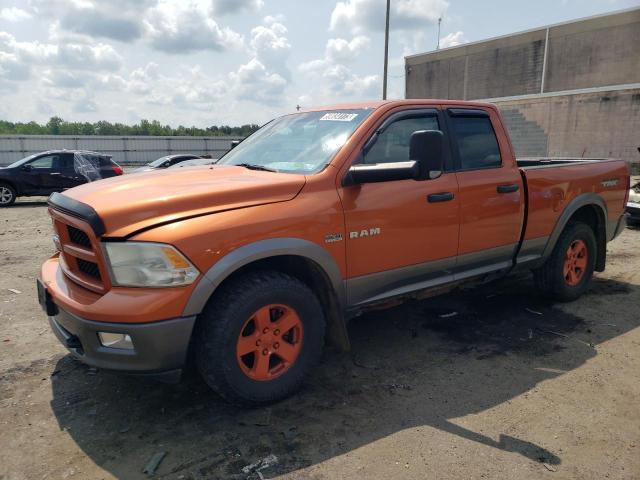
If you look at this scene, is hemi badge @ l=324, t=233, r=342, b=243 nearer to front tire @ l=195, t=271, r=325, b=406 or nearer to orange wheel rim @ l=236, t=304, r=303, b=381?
front tire @ l=195, t=271, r=325, b=406

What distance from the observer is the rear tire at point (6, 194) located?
44.7ft

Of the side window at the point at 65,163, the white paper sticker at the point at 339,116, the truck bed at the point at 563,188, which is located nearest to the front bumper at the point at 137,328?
the white paper sticker at the point at 339,116

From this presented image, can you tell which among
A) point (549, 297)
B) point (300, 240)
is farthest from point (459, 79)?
A: point (300, 240)

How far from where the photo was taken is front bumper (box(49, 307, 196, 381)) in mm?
2529

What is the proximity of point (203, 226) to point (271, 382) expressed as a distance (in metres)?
1.10

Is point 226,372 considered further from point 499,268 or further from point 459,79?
point 459,79

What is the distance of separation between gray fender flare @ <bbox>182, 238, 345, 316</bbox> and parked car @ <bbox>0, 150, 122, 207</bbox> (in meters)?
13.2

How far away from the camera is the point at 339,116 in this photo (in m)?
3.67

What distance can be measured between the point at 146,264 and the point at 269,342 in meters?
0.91

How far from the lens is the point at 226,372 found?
109 inches

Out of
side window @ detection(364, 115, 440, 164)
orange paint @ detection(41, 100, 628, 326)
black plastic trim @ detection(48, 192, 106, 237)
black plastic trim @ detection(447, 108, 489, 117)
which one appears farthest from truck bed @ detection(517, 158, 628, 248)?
black plastic trim @ detection(48, 192, 106, 237)

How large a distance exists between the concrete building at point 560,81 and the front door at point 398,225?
2303 cm

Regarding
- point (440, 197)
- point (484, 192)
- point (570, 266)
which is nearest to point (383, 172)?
point (440, 197)

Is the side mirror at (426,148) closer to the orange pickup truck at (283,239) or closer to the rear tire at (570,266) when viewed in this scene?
the orange pickup truck at (283,239)
